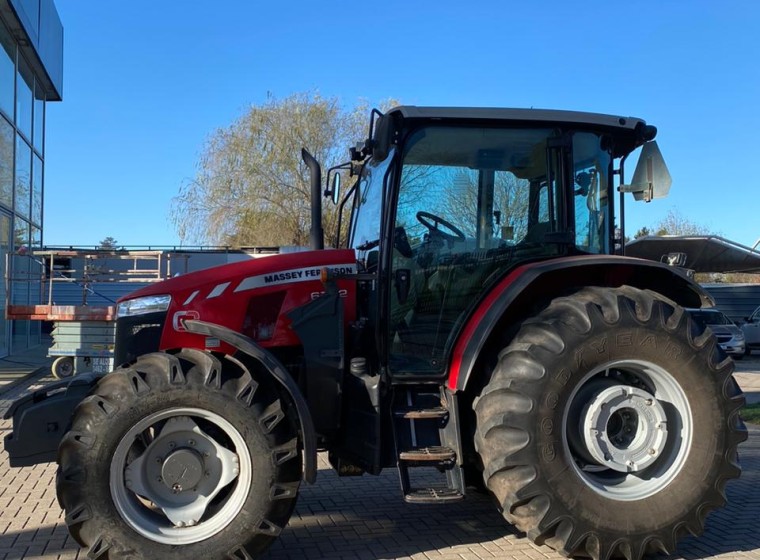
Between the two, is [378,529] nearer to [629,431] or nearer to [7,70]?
[629,431]

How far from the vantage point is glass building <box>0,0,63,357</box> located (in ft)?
54.3

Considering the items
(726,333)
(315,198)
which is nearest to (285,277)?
(315,198)

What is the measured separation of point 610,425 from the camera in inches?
161

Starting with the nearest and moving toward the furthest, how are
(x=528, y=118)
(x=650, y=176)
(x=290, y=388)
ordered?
1. (x=290, y=388)
2. (x=528, y=118)
3. (x=650, y=176)

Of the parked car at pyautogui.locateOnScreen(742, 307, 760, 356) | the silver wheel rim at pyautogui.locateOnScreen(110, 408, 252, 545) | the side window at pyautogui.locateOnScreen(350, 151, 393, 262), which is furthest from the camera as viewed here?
the parked car at pyautogui.locateOnScreen(742, 307, 760, 356)

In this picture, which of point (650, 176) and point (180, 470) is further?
point (650, 176)

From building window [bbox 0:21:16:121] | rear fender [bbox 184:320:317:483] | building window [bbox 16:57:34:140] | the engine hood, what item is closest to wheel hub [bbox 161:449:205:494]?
rear fender [bbox 184:320:317:483]

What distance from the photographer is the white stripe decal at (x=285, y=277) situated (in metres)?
4.18

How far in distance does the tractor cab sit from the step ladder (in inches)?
6.2

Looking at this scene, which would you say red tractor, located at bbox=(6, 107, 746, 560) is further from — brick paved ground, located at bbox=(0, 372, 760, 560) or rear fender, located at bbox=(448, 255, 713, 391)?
brick paved ground, located at bbox=(0, 372, 760, 560)

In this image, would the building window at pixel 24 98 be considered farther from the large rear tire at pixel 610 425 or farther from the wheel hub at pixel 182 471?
the large rear tire at pixel 610 425

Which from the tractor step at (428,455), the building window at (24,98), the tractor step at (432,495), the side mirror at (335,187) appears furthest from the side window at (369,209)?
the building window at (24,98)

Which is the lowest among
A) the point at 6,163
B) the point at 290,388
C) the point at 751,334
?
the point at 751,334

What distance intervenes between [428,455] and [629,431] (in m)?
1.25
